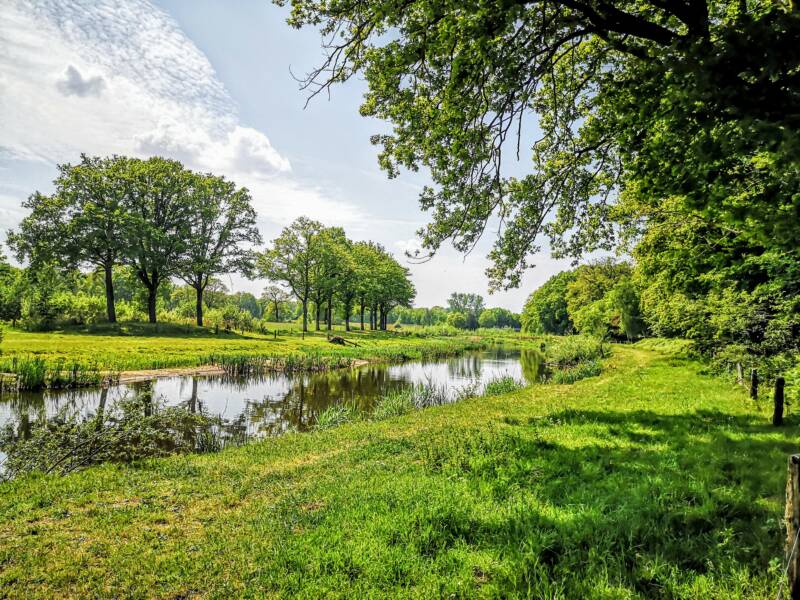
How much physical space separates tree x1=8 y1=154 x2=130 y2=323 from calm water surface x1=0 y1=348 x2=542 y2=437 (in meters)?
25.5

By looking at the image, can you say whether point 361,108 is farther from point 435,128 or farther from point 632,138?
point 632,138

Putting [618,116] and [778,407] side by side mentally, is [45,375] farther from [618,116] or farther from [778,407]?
[778,407]

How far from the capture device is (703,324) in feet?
31.7

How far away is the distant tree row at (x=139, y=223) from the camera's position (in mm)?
35969

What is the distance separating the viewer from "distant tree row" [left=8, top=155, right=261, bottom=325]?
36.0 meters

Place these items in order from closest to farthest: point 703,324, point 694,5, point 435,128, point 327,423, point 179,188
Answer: point 694,5, point 435,128, point 703,324, point 327,423, point 179,188

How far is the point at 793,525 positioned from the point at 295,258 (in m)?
51.7

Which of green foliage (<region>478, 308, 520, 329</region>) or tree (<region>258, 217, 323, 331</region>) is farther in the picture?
green foliage (<region>478, 308, 520, 329</region>)

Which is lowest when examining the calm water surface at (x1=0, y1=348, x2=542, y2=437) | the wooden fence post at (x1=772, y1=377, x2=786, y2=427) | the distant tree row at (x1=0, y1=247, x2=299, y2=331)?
the calm water surface at (x1=0, y1=348, x2=542, y2=437)

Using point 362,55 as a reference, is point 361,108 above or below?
below

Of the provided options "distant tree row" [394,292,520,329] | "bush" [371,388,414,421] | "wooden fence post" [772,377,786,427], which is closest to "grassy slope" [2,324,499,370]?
"bush" [371,388,414,421]

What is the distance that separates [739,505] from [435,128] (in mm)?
6601

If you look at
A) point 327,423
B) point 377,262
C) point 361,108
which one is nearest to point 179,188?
point 377,262

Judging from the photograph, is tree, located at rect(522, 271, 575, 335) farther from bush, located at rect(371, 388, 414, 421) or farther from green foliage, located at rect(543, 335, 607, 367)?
bush, located at rect(371, 388, 414, 421)
